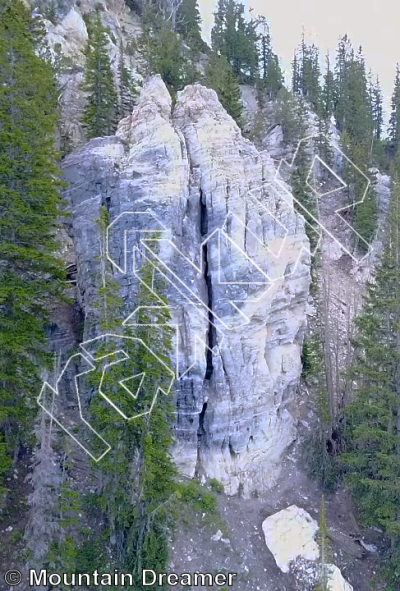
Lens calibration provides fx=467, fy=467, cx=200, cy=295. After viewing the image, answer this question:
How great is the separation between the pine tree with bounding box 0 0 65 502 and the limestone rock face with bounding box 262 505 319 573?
28.2 ft

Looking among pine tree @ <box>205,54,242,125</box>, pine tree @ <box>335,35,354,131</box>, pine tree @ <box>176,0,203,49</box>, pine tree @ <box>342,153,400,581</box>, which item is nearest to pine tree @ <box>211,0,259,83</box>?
pine tree @ <box>176,0,203,49</box>

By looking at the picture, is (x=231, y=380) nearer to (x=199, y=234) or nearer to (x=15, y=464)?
(x=199, y=234)

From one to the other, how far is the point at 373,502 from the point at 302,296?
7925 millimetres

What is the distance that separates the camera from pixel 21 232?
1286 centimetres

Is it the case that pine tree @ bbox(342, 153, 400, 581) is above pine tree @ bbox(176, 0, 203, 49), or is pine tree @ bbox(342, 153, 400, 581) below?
below

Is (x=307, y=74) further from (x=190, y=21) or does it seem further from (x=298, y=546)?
(x=298, y=546)

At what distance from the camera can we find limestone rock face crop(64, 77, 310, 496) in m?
16.6

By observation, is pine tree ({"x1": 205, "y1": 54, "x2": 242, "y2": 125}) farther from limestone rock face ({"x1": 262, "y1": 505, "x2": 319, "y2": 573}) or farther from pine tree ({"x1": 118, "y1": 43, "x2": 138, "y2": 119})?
limestone rock face ({"x1": 262, "y1": 505, "x2": 319, "y2": 573})

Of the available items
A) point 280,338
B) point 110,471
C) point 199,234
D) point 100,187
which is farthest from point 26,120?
point 280,338

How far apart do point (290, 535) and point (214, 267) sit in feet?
31.2

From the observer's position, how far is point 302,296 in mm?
19141

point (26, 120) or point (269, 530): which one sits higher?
point (26, 120)

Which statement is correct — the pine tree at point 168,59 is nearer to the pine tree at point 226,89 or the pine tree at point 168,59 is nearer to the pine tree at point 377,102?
the pine tree at point 226,89
